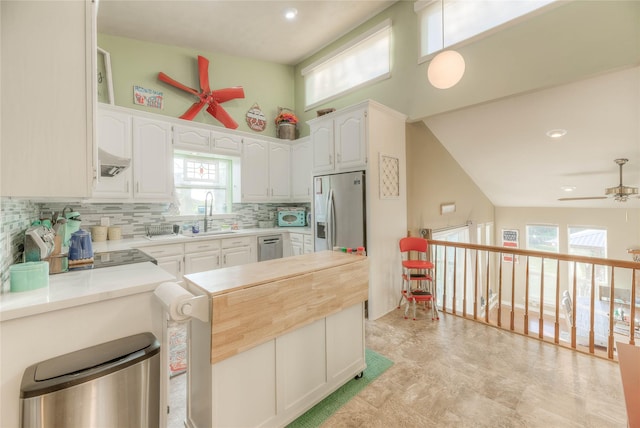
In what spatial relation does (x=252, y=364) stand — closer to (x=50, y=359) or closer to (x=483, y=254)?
(x=50, y=359)

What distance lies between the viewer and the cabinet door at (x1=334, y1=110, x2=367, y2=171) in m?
3.16

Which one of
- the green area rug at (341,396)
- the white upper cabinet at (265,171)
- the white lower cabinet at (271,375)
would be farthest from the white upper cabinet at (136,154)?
the green area rug at (341,396)

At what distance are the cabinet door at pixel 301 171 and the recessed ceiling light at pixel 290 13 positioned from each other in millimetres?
1700

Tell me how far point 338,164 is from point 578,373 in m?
2.98

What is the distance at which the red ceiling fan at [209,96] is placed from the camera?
385 cm

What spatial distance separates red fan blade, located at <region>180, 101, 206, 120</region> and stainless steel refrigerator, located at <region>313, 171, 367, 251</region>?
6.54 ft

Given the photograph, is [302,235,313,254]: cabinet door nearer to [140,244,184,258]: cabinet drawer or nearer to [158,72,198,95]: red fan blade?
[140,244,184,258]: cabinet drawer

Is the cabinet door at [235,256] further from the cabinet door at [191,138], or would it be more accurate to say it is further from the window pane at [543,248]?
the window pane at [543,248]

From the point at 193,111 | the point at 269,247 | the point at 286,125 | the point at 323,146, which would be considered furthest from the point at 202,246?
the point at 286,125

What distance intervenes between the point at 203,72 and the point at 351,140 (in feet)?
8.33

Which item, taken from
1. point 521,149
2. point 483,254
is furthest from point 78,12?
point 483,254

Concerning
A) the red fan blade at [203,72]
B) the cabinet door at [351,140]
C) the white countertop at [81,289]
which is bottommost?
the white countertop at [81,289]

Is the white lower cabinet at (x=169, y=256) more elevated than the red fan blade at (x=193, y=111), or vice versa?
the red fan blade at (x=193, y=111)

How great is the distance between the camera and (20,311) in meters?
1.05
